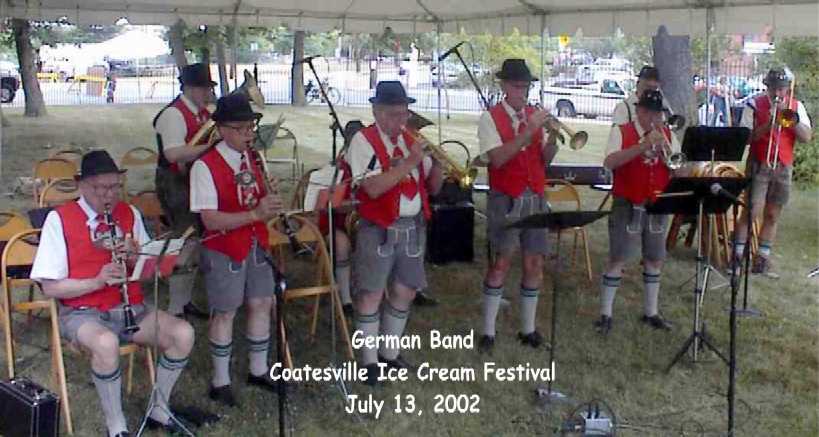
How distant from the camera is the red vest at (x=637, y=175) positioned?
16.8ft

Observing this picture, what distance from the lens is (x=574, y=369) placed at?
489 cm

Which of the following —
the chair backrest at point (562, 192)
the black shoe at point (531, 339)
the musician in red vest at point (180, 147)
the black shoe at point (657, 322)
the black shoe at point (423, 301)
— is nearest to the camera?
the musician in red vest at point (180, 147)

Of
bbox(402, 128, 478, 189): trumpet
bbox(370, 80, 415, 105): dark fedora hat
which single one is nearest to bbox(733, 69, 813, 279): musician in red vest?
bbox(402, 128, 478, 189): trumpet

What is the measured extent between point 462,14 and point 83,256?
5.62 meters

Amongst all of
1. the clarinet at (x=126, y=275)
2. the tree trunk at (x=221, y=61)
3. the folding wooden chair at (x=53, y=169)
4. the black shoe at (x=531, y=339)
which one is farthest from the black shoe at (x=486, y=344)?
the tree trunk at (x=221, y=61)

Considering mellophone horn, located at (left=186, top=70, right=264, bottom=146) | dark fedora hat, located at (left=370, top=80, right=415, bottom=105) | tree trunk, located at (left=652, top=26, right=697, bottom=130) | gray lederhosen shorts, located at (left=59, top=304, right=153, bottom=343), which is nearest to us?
gray lederhosen shorts, located at (left=59, top=304, right=153, bottom=343)

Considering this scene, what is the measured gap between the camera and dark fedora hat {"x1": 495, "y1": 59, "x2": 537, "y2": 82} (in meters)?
4.73

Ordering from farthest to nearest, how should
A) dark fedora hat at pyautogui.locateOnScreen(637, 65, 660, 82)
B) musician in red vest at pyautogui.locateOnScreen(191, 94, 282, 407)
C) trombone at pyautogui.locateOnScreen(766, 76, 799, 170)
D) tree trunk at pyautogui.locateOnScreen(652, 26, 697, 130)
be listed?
tree trunk at pyautogui.locateOnScreen(652, 26, 697, 130) < trombone at pyautogui.locateOnScreen(766, 76, 799, 170) < dark fedora hat at pyautogui.locateOnScreen(637, 65, 660, 82) < musician in red vest at pyautogui.locateOnScreen(191, 94, 282, 407)

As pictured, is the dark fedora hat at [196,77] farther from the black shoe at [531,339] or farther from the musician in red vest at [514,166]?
the black shoe at [531,339]

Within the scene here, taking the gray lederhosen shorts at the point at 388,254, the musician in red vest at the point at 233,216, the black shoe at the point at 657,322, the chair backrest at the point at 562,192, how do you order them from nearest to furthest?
1. the musician in red vest at the point at 233,216
2. the gray lederhosen shorts at the point at 388,254
3. the black shoe at the point at 657,322
4. the chair backrest at the point at 562,192

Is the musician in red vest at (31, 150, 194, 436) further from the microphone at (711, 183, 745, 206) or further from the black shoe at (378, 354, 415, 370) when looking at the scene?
the microphone at (711, 183, 745, 206)

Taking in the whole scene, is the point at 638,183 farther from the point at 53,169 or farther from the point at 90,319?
the point at 53,169

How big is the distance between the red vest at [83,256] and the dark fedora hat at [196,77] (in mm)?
1561

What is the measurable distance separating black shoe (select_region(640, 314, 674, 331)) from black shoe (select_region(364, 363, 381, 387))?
2106 millimetres
